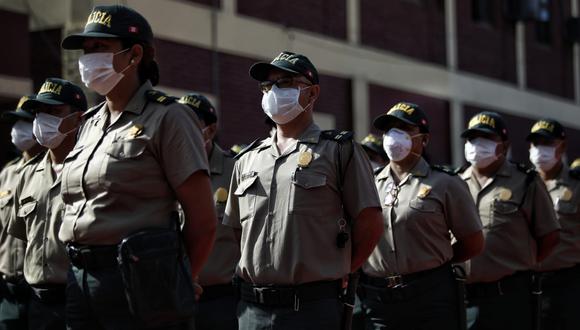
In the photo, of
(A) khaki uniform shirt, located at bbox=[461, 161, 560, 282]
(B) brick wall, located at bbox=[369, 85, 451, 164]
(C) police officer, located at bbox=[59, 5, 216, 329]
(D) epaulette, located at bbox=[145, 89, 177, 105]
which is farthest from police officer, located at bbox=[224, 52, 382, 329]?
(B) brick wall, located at bbox=[369, 85, 451, 164]

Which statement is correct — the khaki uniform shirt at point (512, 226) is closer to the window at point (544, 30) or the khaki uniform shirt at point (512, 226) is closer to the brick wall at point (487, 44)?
the brick wall at point (487, 44)

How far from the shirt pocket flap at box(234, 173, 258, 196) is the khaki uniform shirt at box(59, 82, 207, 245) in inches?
39.3

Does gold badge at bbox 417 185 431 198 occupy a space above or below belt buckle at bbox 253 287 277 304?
above

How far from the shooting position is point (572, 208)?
987 centimetres

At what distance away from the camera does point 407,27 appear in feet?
63.6

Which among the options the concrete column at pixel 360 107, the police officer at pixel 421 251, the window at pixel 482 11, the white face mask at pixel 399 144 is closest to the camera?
the police officer at pixel 421 251

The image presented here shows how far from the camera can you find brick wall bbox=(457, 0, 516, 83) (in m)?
21.4

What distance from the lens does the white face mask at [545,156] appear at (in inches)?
393

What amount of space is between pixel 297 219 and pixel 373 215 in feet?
1.52

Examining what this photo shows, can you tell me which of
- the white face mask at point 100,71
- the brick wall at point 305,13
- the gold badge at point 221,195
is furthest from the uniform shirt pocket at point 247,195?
the brick wall at point 305,13

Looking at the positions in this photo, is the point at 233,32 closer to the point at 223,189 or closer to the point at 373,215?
the point at 223,189

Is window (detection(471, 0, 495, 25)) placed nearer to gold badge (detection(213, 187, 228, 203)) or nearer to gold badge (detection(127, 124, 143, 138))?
gold badge (detection(213, 187, 228, 203))

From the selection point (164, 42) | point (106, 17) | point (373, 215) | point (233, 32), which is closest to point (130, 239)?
point (106, 17)

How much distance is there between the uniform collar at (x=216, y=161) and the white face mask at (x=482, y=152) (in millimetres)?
2197
